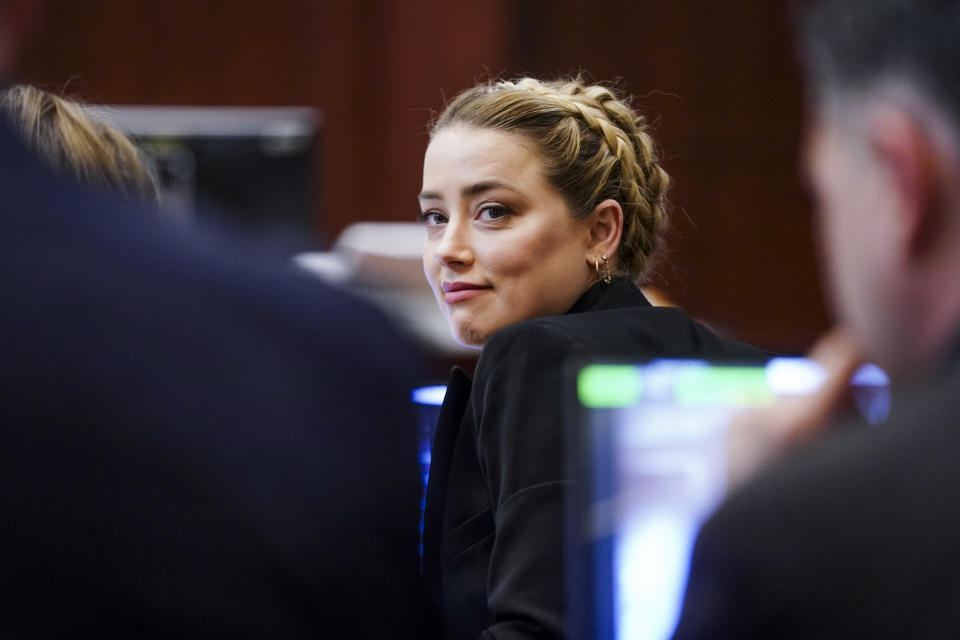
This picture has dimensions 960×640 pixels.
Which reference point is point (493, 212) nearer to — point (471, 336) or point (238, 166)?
point (471, 336)

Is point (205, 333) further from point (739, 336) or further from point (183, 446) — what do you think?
point (739, 336)

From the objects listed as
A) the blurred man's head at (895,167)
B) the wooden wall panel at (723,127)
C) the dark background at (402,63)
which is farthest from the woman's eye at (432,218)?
the wooden wall panel at (723,127)

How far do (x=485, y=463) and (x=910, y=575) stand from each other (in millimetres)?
654

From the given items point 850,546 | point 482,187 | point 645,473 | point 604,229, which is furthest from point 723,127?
point 850,546

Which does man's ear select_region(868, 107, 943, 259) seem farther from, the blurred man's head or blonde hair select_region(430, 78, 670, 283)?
blonde hair select_region(430, 78, 670, 283)

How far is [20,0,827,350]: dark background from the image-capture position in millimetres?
4781

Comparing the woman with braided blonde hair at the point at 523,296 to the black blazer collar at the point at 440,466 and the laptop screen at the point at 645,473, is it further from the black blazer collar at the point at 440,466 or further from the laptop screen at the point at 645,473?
the laptop screen at the point at 645,473

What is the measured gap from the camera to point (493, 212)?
1.62m

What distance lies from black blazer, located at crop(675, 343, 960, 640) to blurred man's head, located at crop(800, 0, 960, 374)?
55mm

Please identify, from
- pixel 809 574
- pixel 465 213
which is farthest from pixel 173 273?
pixel 465 213

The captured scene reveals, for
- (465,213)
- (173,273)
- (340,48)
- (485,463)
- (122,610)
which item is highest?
(340,48)

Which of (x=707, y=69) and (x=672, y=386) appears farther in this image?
(x=707, y=69)

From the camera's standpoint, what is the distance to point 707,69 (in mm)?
5102

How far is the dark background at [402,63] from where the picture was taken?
4.78 meters
